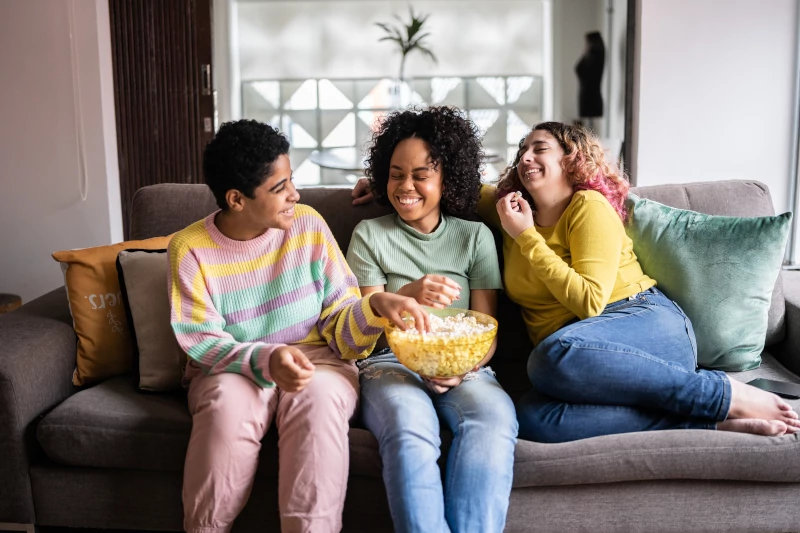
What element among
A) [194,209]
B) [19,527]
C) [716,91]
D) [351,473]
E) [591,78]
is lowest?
[19,527]

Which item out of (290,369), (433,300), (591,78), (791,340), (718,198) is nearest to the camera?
(290,369)

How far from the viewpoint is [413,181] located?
81.5 inches

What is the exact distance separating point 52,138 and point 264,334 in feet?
8.32

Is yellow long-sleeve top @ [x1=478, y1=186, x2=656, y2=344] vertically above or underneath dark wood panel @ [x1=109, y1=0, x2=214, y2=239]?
underneath

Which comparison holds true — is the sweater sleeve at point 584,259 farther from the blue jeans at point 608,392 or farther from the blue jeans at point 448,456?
the blue jeans at point 448,456

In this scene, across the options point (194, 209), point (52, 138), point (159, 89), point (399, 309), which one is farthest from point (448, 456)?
point (159, 89)

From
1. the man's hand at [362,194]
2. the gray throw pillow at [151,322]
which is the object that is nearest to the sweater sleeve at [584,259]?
the man's hand at [362,194]

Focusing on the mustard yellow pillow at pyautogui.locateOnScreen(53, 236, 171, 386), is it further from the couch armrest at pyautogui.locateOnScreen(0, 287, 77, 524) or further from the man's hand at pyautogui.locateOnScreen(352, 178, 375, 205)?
the man's hand at pyautogui.locateOnScreen(352, 178, 375, 205)

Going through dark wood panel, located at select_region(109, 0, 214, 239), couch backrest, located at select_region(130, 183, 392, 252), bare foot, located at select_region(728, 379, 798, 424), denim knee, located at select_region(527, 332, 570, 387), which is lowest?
bare foot, located at select_region(728, 379, 798, 424)

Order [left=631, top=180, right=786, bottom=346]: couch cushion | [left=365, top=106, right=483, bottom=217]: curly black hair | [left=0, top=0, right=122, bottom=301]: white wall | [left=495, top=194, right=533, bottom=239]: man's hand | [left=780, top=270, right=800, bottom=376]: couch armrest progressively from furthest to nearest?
[left=0, top=0, right=122, bottom=301]: white wall < [left=631, top=180, right=786, bottom=346]: couch cushion < [left=780, top=270, right=800, bottom=376]: couch armrest < [left=365, top=106, right=483, bottom=217]: curly black hair < [left=495, top=194, right=533, bottom=239]: man's hand

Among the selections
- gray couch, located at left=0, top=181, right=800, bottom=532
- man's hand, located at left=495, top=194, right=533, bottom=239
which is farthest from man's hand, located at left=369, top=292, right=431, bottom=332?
man's hand, located at left=495, top=194, right=533, bottom=239

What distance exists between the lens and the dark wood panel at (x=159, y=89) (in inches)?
163

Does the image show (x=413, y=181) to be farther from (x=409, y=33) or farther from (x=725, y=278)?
→ (x=409, y=33)

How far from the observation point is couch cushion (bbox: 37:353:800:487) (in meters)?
1.76
